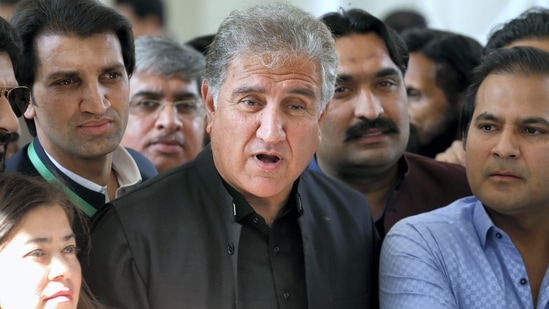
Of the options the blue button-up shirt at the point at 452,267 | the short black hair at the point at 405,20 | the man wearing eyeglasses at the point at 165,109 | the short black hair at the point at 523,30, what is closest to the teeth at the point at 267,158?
the blue button-up shirt at the point at 452,267

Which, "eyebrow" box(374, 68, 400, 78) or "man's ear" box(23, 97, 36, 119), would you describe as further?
"eyebrow" box(374, 68, 400, 78)

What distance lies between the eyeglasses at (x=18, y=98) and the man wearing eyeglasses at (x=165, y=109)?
131cm

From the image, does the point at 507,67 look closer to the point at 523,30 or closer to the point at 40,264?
the point at 523,30

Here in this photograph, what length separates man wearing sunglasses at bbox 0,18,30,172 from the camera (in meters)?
2.53

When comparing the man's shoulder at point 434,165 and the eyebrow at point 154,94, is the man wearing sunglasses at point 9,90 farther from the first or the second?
the man's shoulder at point 434,165

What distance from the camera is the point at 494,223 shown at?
2904mm

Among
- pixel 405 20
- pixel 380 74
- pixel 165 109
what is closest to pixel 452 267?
pixel 380 74

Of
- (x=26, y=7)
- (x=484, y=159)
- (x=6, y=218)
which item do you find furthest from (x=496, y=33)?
(x=6, y=218)

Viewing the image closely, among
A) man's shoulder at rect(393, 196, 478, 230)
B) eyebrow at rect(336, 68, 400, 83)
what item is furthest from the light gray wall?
man's shoulder at rect(393, 196, 478, 230)

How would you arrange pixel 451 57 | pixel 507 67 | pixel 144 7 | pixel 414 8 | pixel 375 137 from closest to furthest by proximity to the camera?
pixel 507 67 → pixel 375 137 → pixel 451 57 → pixel 144 7 → pixel 414 8

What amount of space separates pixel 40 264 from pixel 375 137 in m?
1.55

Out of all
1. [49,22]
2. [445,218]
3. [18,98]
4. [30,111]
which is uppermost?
[49,22]

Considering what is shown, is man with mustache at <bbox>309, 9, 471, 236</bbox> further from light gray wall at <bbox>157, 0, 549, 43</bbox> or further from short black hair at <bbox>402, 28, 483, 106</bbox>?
light gray wall at <bbox>157, 0, 549, 43</bbox>

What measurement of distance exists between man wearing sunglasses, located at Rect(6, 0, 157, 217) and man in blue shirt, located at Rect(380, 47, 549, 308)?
91 cm
